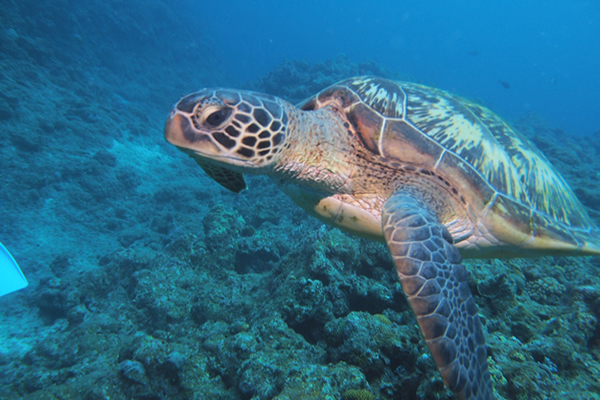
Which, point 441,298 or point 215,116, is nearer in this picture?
point 441,298

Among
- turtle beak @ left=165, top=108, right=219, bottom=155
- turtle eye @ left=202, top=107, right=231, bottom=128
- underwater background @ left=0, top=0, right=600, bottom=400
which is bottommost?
underwater background @ left=0, top=0, right=600, bottom=400

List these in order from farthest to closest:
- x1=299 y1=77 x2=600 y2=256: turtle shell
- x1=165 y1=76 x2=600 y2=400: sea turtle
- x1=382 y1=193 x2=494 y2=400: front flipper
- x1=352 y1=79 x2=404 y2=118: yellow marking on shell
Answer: x1=352 y1=79 x2=404 y2=118: yellow marking on shell → x1=299 y1=77 x2=600 y2=256: turtle shell → x1=165 y1=76 x2=600 y2=400: sea turtle → x1=382 y1=193 x2=494 y2=400: front flipper

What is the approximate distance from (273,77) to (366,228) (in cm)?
1625

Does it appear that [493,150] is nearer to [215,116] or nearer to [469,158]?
[469,158]

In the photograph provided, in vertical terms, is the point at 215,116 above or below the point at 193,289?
above

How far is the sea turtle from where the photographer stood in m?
1.47

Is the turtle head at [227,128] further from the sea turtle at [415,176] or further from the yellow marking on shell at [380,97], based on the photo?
the yellow marking on shell at [380,97]

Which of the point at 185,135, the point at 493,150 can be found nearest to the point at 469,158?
the point at 493,150

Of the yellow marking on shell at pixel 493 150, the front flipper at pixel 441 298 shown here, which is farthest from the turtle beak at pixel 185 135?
the yellow marking on shell at pixel 493 150

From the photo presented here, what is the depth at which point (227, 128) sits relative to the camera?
1.57m

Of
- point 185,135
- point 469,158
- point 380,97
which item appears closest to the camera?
point 185,135

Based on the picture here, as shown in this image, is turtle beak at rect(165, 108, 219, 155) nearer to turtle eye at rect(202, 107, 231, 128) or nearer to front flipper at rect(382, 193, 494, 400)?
turtle eye at rect(202, 107, 231, 128)

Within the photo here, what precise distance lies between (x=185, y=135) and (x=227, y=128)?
0.24 meters

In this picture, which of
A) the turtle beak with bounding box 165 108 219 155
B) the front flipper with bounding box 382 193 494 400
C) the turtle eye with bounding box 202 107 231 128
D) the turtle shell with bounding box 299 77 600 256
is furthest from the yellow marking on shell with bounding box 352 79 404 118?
the turtle beak with bounding box 165 108 219 155
